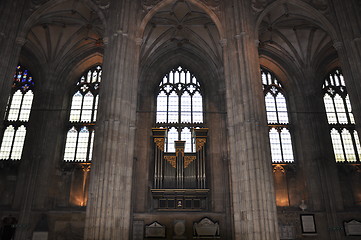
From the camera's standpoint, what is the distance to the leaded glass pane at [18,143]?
18578 mm

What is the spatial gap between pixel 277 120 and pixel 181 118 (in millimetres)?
6551

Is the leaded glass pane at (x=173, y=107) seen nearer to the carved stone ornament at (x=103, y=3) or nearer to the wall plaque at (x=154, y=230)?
the wall plaque at (x=154, y=230)

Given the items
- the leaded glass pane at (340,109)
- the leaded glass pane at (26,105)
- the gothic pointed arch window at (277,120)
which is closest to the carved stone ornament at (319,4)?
the gothic pointed arch window at (277,120)

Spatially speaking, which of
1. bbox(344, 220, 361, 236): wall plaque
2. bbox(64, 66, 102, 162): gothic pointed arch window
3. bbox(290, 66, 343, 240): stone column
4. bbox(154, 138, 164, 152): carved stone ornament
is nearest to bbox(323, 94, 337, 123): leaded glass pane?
bbox(290, 66, 343, 240): stone column

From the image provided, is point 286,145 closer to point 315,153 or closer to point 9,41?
point 315,153

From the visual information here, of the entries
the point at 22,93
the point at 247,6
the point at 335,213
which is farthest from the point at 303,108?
the point at 22,93

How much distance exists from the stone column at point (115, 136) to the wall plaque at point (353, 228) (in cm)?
1218

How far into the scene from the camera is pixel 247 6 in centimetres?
1518

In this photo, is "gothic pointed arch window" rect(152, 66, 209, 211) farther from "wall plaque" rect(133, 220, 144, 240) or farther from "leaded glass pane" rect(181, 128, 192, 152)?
"wall plaque" rect(133, 220, 144, 240)

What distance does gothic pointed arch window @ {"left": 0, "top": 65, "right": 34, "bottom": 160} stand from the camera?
18.8m

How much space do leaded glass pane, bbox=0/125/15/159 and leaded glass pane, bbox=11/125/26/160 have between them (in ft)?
0.79

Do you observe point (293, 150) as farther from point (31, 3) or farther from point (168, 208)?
point (31, 3)

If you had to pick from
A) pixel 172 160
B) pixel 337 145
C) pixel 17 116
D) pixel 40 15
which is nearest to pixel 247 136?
pixel 172 160

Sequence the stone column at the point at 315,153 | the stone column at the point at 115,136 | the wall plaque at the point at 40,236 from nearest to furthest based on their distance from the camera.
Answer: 1. the stone column at the point at 115,136
2. the wall plaque at the point at 40,236
3. the stone column at the point at 315,153
